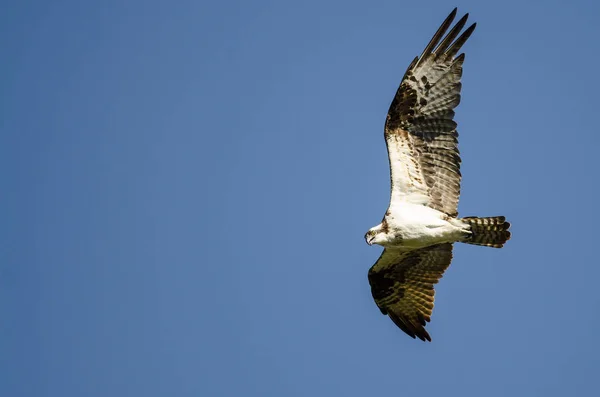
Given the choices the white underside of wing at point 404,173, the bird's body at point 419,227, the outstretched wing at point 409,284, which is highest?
the white underside of wing at point 404,173

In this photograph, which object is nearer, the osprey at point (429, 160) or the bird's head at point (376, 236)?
the osprey at point (429, 160)

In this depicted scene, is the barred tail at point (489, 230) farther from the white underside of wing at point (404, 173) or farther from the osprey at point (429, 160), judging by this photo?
the white underside of wing at point (404, 173)

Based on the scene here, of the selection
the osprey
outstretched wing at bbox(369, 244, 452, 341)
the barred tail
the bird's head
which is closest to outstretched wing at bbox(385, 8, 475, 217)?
the osprey

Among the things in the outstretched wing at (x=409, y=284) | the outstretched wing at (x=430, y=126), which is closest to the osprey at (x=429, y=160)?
the outstretched wing at (x=430, y=126)

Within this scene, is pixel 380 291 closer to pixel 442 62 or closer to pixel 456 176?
pixel 456 176

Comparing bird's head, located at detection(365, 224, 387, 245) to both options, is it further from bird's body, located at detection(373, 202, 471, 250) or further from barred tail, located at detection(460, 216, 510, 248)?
barred tail, located at detection(460, 216, 510, 248)
